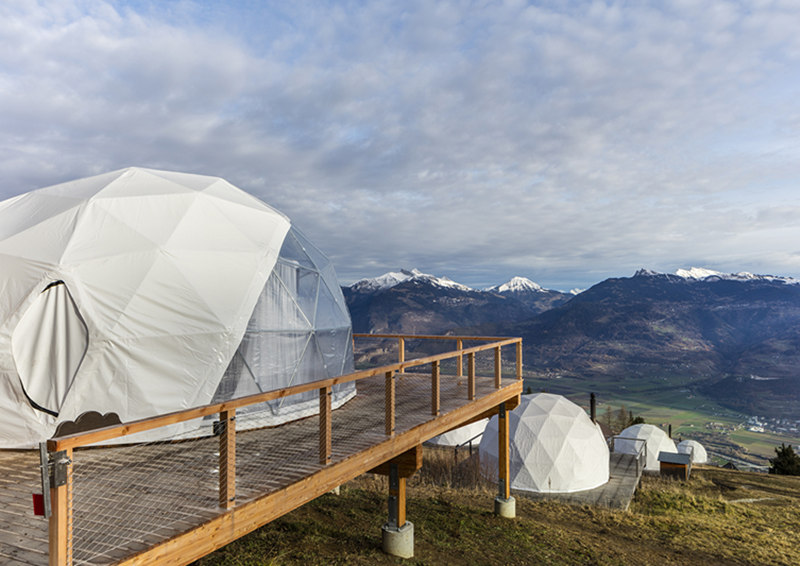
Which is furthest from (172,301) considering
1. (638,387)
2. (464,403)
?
(638,387)

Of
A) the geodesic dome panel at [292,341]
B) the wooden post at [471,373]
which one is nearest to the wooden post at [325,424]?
the geodesic dome panel at [292,341]

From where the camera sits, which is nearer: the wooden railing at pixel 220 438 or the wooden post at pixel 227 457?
the wooden railing at pixel 220 438

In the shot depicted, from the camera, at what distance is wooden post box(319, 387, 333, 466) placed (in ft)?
19.2

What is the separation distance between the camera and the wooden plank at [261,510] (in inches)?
160

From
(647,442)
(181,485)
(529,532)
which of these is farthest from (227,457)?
(647,442)

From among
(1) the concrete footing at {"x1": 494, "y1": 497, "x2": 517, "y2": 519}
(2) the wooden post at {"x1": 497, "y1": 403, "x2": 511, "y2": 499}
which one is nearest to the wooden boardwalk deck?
(2) the wooden post at {"x1": 497, "y1": 403, "x2": 511, "y2": 499}

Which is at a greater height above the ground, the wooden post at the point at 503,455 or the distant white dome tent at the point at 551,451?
the wooden post at the point at 503,455

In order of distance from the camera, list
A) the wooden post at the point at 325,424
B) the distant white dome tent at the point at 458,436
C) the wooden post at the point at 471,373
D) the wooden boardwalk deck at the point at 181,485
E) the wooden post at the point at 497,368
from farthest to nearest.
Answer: the distant white dome tent at the point at 458,436 < the wooden post at the point at 497,368 < the wooden post at the point at 471,373 < the wooden post at the point at 325,424 < the wooden boardwalk deck at the point at 181,485

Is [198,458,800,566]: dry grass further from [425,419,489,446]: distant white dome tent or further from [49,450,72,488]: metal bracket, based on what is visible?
[425,419,489,446]: distant white dome tent

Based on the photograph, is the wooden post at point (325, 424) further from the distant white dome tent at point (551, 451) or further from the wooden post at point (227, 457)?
the distant white dome tent at point (551, 451)

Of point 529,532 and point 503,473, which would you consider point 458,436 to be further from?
point 529,532

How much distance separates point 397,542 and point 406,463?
1.79 meters

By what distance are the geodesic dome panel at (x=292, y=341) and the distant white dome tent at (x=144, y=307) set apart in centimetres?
3

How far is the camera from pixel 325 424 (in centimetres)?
594
